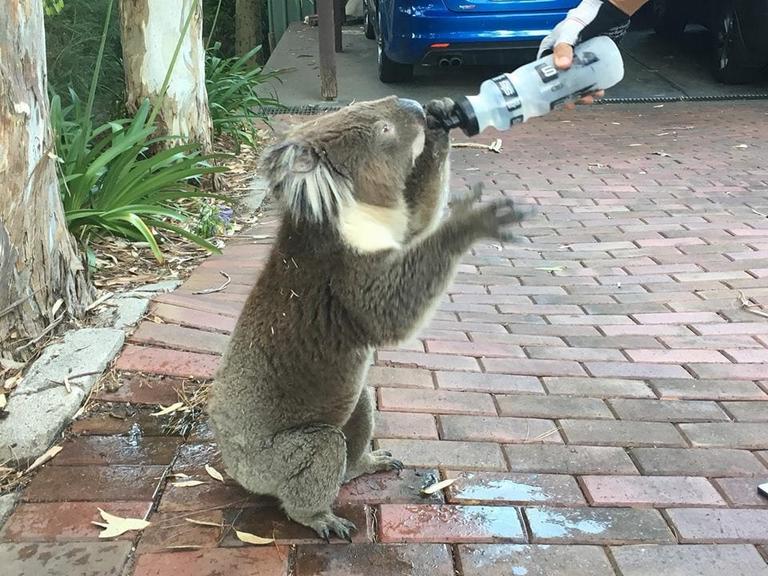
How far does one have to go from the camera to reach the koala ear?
1950 millimetres

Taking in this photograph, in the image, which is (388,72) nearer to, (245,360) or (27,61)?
(27,61)

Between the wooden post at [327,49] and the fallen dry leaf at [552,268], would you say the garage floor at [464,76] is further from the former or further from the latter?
the fallen dry leaf at [552,268]

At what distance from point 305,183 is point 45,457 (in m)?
1.18

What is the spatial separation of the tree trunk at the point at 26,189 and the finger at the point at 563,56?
72.6 inches

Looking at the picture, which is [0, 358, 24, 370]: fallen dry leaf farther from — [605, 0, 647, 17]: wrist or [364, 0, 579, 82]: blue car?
[364, 0, 579, 82]: blue car

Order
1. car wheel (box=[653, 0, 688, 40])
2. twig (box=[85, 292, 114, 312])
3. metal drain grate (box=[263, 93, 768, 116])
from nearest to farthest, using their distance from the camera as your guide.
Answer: twig (box=[85, 292, 114, 312]) < metal drain grate (box=[263, 93, 768, 116]) < car wheel (box=[653, 0, 688, 40])

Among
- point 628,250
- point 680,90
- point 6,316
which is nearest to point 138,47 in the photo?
point 6,316

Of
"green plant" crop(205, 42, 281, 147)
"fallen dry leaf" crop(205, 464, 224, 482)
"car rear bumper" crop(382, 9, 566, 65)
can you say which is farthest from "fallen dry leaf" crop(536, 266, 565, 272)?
"car rear bumper" crop(382, 9, 566, 65)

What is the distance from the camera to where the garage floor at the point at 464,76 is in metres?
7.73

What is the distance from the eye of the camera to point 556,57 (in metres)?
2.38

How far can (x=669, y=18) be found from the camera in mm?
9336

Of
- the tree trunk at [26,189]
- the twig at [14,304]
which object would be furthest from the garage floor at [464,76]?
the twig at [14,304]

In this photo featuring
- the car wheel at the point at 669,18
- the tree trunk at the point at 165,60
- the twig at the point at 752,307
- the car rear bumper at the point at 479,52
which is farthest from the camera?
the car wheel at the point at 669,18

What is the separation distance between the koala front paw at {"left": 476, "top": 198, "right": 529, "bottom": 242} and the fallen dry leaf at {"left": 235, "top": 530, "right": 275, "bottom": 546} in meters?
0.99
